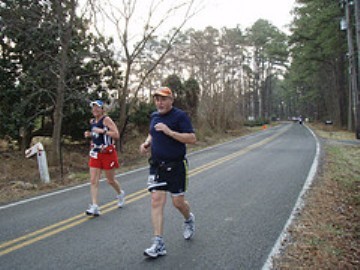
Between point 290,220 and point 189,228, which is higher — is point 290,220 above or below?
below

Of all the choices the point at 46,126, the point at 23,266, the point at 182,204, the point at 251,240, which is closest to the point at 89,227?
the point at 23,266

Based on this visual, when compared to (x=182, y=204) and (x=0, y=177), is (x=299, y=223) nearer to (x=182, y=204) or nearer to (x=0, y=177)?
(x=182, y=204)

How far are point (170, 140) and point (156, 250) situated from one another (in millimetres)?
1337

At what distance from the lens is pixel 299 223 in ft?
17.7

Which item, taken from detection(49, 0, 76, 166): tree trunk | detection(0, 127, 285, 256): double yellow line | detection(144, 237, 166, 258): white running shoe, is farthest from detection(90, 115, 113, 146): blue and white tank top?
detection(49, 0, 76, 166): tree trunk

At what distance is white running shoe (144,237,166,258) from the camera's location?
13.4 ft

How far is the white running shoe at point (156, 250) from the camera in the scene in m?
4.09

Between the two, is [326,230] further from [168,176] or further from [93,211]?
[93,211]

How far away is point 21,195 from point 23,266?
4789 mm

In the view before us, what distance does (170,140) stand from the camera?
419 cm

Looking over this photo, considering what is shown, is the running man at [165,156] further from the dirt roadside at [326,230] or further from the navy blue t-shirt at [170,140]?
the dirt roadside at [326,230]

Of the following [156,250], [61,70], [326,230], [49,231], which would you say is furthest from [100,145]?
[61,70]

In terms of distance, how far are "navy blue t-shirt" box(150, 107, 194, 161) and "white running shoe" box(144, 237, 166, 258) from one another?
3.30ft

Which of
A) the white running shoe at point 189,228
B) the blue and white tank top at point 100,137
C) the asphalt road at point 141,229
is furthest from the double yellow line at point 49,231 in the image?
the white running shoe at point 189,228
